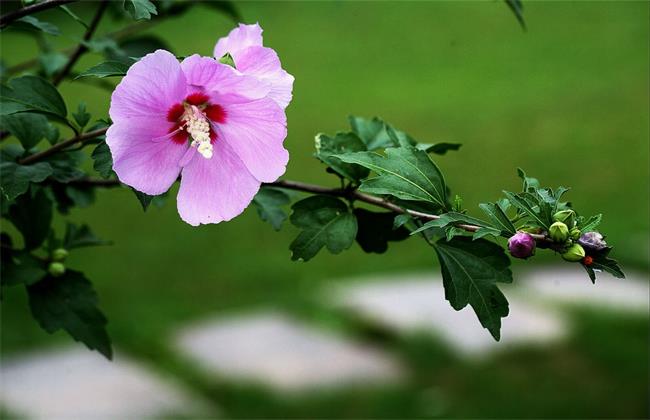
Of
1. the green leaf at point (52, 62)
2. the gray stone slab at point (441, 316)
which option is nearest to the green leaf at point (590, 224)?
the green leaf at point (52, 62)

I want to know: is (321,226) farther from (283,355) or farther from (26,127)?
(283,355)

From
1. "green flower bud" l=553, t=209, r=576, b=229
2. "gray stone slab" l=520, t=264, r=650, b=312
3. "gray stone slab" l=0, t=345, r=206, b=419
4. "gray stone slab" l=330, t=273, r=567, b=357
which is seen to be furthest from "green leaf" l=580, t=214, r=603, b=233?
"gray stone slab" l=520, t=264, r=650, b=312

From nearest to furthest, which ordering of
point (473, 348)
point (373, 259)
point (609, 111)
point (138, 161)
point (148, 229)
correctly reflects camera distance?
point (138, 161)
point (473, 348)
point (373, 259)
point (148, 229)
point (609, 111)

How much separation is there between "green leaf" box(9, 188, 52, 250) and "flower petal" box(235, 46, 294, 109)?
33 cm

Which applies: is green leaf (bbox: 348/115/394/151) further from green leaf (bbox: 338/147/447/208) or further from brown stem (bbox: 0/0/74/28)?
brown stem (bbox: 0/0/74/28)

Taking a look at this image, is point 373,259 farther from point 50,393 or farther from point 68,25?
point 68,25

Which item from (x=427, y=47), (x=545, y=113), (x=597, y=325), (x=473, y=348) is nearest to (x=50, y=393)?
(x=473, y=348)

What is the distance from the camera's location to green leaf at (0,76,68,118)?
821 millimetres

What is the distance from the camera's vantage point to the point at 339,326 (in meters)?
3.26

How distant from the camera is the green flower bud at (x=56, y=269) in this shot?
99 cm

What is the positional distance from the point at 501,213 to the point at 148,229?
13.1 feet

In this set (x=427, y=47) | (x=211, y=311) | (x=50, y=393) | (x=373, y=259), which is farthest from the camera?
(x=427, y=47)

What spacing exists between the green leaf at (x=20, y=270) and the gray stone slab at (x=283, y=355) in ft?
6.47

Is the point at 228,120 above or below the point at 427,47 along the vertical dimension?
above
